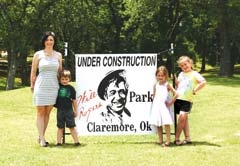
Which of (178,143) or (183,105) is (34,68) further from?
(178,143)

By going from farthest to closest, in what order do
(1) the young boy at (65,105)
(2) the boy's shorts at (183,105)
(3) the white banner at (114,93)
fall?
(3) the white banner at (114,93)
(2) the boy's shorts at (183,105)
(1) the young boy at (65,105)

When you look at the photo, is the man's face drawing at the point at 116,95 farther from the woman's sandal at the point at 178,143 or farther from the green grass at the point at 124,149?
the woman's sandal at the point at 178,143

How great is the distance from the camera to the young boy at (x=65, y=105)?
32.2ft

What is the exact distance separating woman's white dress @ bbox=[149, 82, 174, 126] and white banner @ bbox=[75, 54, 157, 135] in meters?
0.34

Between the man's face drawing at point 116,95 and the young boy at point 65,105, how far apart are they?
0.79m

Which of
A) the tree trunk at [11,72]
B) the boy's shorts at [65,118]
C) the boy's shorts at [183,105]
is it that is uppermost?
the tree trunk at [11,72]

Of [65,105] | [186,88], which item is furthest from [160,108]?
[65,105]

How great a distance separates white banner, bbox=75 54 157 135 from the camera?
10375 mm

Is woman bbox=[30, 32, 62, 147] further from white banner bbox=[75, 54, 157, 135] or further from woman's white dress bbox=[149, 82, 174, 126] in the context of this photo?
woman's white dress bbox=[149, 82, 174, 126]

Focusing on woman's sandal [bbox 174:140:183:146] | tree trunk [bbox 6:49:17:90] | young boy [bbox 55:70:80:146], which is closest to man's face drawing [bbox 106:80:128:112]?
young boy [bbox 55:70:80:146]

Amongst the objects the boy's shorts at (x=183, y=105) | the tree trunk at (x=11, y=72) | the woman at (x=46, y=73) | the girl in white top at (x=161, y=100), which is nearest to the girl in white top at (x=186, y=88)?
the boy's shorts at (x=183, y=105)

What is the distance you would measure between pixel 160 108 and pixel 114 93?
97cm

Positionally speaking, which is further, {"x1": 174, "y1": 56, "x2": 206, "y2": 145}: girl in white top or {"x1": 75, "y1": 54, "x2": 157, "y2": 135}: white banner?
{"x1": 75, "y1": 54, "x2": 157, "y2": 135}: white banner

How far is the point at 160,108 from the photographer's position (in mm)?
10078
